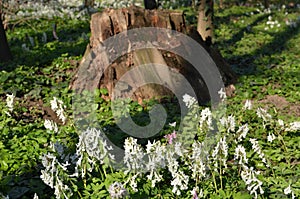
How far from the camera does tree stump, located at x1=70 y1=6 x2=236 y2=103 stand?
709 cm

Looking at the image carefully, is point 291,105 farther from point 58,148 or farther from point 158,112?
point 58,148

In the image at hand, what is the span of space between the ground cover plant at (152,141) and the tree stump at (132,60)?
0.89 ft

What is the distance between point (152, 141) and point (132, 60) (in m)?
2.17

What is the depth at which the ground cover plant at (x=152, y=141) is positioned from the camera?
4023mm

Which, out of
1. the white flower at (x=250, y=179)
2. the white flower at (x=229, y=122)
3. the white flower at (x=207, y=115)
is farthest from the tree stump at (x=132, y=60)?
the white flower at (x=250, y=179)

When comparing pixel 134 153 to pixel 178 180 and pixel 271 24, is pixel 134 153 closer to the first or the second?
pixel 178 180

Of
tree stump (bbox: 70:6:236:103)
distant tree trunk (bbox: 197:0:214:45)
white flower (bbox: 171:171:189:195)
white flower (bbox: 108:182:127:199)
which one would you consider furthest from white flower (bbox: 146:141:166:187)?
distant tree trunk (bbox: 197:0:214:45)

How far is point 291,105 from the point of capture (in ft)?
23.4

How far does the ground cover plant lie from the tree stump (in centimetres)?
27

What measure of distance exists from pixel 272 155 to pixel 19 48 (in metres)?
8.57

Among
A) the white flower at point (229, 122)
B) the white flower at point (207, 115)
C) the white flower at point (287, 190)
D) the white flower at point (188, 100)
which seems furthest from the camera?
the white flower at point (188, 100)

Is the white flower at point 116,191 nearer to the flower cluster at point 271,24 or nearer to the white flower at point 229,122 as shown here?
the white flower at point 229,122

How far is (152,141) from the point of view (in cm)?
557

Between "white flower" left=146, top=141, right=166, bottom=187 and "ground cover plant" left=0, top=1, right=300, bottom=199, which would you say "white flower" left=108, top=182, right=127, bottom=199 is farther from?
"white flower" left=146, top=141, right=166, bottom=187
